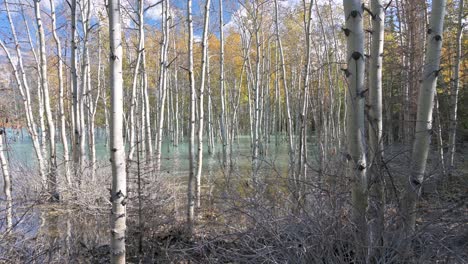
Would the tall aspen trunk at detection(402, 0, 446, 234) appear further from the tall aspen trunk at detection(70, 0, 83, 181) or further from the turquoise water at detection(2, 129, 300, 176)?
the tall aspen trunk at detection(70, 0, 83, 181)

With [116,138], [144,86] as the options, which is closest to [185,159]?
[144,86]

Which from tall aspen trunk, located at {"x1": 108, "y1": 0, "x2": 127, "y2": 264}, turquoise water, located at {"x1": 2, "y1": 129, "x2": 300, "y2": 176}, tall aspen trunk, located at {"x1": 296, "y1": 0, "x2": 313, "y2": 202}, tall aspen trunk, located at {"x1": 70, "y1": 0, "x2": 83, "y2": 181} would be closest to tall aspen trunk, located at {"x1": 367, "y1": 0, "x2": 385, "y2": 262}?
turquoise water, located at {"x1": 2, "y1": 129, "x2": 300, "y2": 176}

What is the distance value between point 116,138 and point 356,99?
1.93 metres

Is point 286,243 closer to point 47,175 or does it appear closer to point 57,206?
point 57,206

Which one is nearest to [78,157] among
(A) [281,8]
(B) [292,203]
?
(B) [292,203]

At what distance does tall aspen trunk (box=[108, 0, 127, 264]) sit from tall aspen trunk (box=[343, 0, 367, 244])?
1.84 meters

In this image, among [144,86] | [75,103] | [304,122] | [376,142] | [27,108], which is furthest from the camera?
[144,86]

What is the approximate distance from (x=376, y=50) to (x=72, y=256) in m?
3.82

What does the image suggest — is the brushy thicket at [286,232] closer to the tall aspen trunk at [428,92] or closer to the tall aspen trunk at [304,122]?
the tall aspen trunk at [428,92]

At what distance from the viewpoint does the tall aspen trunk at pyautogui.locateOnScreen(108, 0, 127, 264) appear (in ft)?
8.93

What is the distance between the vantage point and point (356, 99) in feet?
7.98

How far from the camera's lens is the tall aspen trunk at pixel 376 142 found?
222 cm

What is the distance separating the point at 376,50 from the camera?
3100 mm

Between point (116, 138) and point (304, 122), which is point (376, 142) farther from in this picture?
point (304, 122)
